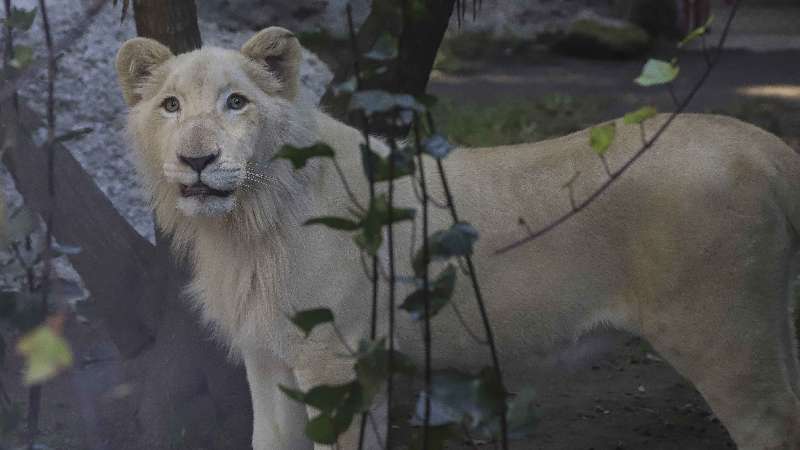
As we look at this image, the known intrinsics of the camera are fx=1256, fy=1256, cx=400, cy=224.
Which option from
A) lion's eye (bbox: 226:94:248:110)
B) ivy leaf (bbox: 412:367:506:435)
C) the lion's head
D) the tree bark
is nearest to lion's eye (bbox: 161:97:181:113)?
the lion's head

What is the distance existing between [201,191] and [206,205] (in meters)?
0.04

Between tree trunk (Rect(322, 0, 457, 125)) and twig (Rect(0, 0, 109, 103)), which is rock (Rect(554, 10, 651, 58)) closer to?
tree trunk (Rect(322, 0, 457, 125))

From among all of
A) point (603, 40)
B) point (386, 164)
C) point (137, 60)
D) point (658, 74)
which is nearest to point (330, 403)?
point (386, 164)

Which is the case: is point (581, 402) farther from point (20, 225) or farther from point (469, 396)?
point (469, 396)

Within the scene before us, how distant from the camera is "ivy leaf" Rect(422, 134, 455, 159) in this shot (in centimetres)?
238

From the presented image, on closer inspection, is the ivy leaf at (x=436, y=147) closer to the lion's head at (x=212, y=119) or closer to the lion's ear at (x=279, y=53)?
the lion's head at (x=212, y=119)

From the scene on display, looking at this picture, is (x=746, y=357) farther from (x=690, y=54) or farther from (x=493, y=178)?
(x=690, y=54)

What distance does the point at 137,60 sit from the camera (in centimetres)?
374

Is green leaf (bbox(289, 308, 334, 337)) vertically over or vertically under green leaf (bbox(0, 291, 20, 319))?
over

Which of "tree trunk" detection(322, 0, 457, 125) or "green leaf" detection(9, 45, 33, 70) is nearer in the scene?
"green leaf" detection(9, 45, 33, 70)

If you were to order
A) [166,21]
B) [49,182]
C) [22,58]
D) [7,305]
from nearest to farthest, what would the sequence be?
[22,58]
[49,182]
[7,305]
[166,21]

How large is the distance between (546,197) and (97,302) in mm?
1954

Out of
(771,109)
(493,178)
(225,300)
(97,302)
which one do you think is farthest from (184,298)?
(771,109)

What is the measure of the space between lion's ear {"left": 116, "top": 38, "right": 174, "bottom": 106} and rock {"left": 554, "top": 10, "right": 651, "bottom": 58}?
9.64 meters
